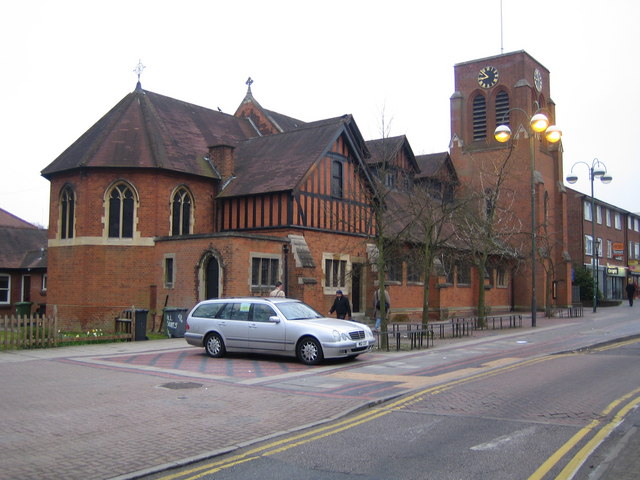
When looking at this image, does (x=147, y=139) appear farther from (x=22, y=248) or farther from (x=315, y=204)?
(x=22, y=248)

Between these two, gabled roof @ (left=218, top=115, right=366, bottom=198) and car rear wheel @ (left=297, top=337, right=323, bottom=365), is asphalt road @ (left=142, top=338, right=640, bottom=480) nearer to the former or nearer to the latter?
car rear wheel @ (left=297, top=337, right=323, bottom=365)

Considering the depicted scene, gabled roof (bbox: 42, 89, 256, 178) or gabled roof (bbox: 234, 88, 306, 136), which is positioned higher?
gabled roof (bbox: 234, 88, 306, 136)

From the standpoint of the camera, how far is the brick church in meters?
24.9

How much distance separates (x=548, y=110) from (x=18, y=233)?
38.7 metres

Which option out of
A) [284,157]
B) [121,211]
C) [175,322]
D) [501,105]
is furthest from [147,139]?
[501,105]

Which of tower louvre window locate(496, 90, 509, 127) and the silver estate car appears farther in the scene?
tower louvre window locate(496, 90, 509, 127)

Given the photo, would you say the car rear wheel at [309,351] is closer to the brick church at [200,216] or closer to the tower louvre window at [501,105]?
the brick church at [200,216]

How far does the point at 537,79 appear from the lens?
45094 millimetres

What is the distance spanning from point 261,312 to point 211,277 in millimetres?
9017

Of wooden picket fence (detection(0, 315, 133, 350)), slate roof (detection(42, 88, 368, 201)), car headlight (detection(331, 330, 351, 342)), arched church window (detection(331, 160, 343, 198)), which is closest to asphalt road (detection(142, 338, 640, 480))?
car headlight (detection(331, 330, 351, 342))

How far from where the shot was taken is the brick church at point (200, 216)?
24922 mm

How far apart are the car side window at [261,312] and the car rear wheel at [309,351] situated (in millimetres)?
1150

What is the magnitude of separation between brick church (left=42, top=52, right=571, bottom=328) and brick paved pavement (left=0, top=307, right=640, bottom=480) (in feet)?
24.7

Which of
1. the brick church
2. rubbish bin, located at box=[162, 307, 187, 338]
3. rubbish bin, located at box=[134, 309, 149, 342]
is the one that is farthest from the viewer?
the brick church
